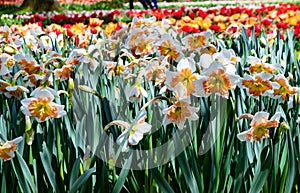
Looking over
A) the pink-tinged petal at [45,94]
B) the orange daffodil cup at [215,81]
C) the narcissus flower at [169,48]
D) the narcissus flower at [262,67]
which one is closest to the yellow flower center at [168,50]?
the narcissus flower at [169,48]

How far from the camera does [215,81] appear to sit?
4.76 feet

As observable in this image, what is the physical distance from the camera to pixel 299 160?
1509 millimetres

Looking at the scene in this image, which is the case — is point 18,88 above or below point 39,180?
Result: above

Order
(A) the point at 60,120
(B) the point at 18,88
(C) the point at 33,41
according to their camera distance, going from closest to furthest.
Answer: (A) the point at 60,120 → (B) the point at 18,88 → (C) the point at 33,41

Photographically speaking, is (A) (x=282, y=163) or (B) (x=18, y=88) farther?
(B) (x=18, y=88)

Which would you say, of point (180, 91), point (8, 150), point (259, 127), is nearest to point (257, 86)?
point (259, 127)

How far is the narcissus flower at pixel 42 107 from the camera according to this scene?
1460 mm

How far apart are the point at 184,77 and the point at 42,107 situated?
419mm

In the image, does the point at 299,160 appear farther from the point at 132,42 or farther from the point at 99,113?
the point at 132,42

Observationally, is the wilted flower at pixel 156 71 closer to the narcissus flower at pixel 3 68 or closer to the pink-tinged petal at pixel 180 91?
the pink-tinged petal at pixel 180 91

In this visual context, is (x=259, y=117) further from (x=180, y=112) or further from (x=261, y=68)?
(x=261, y=68)

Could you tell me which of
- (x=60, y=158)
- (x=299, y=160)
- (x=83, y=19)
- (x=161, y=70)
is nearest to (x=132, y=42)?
(x=161, y=70)

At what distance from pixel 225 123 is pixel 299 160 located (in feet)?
0.79

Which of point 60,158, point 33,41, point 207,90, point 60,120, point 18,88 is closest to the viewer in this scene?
point 207,90
